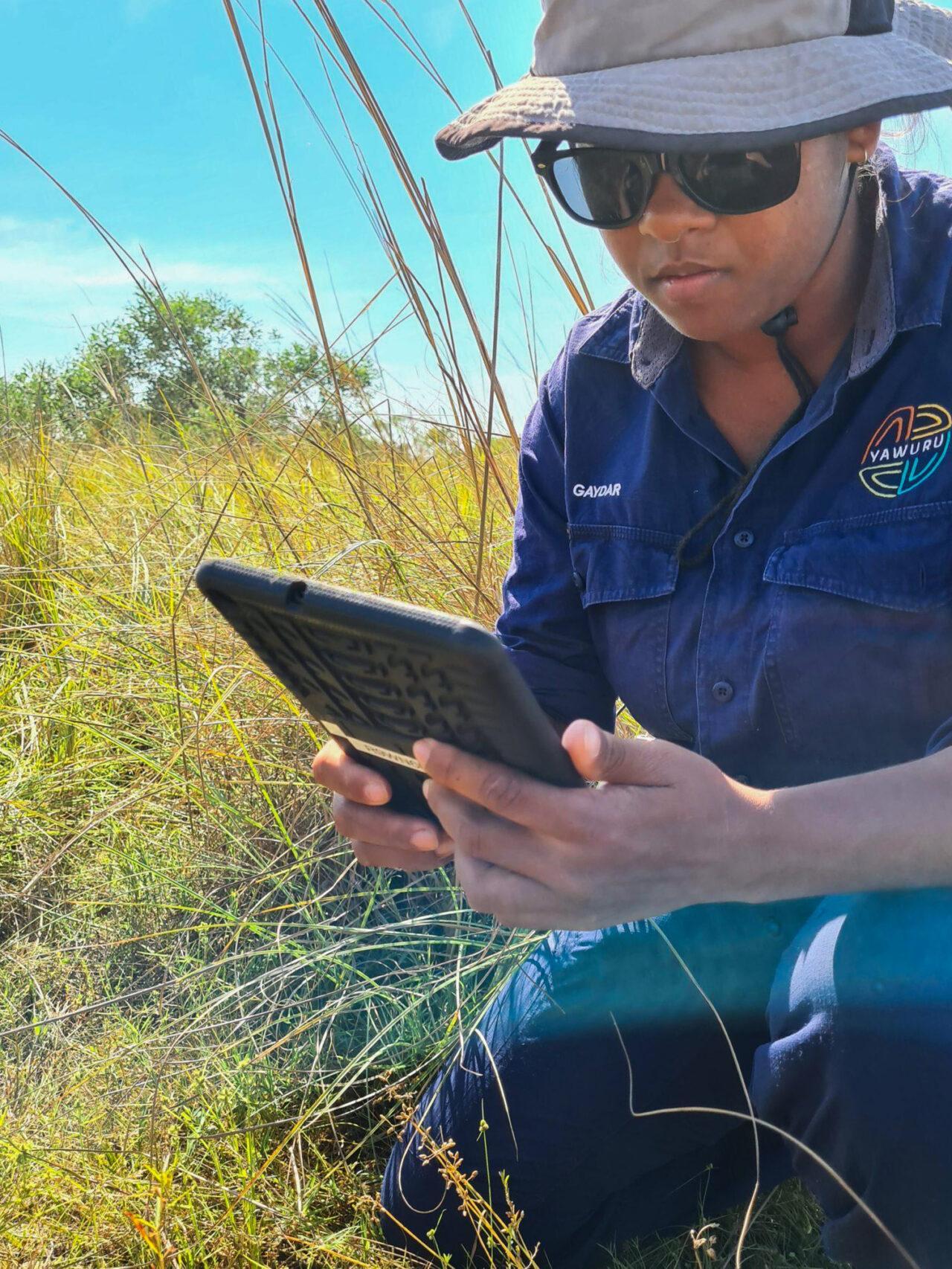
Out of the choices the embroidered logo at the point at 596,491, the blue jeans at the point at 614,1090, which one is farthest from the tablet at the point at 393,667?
the embroidered logo at the point at 596,491

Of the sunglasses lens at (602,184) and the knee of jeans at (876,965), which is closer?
the knee of jeans at (876,965)

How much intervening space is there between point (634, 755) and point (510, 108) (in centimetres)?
77

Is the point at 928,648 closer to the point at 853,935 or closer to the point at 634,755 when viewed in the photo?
the point at 853,935

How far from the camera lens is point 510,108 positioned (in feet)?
4.15

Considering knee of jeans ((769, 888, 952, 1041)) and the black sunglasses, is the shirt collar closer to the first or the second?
the black sunglasses

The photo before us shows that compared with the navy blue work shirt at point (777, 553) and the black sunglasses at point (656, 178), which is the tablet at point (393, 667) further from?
the black sunglasses at point (656, 178)

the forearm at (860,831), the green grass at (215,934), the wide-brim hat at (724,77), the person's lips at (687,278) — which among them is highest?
the wide-brim hat at (724,77)

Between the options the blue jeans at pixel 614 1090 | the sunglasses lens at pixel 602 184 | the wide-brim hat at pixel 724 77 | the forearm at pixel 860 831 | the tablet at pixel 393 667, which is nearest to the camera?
the tablet at pixel 393 667

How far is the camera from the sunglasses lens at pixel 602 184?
1262mm

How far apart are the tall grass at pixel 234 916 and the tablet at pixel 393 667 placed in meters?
0.56

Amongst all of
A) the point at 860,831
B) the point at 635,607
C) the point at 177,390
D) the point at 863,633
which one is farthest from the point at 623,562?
the point at 177,390

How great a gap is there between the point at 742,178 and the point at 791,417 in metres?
0.30

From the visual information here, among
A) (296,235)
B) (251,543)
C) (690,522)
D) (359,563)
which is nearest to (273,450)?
(251,543)

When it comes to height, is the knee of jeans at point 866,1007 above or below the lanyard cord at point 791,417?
below
